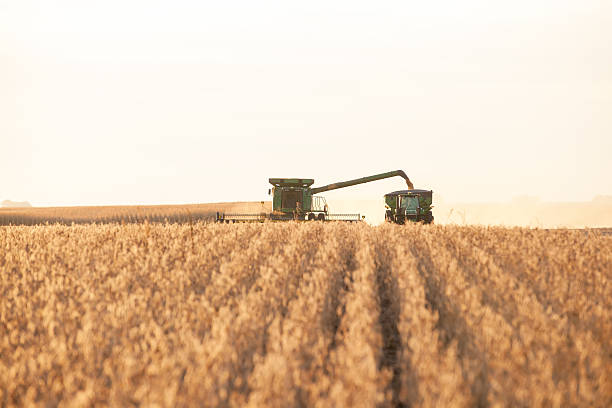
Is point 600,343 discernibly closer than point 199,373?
No

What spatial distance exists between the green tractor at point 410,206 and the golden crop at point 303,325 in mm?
13949

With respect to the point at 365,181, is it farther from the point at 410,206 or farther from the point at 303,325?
the point at 303,325

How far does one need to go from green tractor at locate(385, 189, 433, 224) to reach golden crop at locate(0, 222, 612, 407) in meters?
13.9

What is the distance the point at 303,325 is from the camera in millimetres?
4754

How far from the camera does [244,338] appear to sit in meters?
4.57

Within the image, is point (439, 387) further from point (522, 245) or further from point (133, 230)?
point (133, 230)

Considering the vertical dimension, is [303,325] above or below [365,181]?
below

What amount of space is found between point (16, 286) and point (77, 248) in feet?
7.26

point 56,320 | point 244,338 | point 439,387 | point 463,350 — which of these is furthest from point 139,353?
point 463,350

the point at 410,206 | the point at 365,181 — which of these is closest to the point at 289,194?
the point at 410,206

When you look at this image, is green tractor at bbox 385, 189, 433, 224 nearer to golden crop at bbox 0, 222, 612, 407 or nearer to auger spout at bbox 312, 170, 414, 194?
auger spout at bbox 312, 170, 414, 194

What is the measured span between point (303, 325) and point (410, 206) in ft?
62.5

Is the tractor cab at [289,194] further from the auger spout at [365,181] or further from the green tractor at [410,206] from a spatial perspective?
the auger spout at [365,181]

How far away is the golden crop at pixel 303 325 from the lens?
3693 mm
